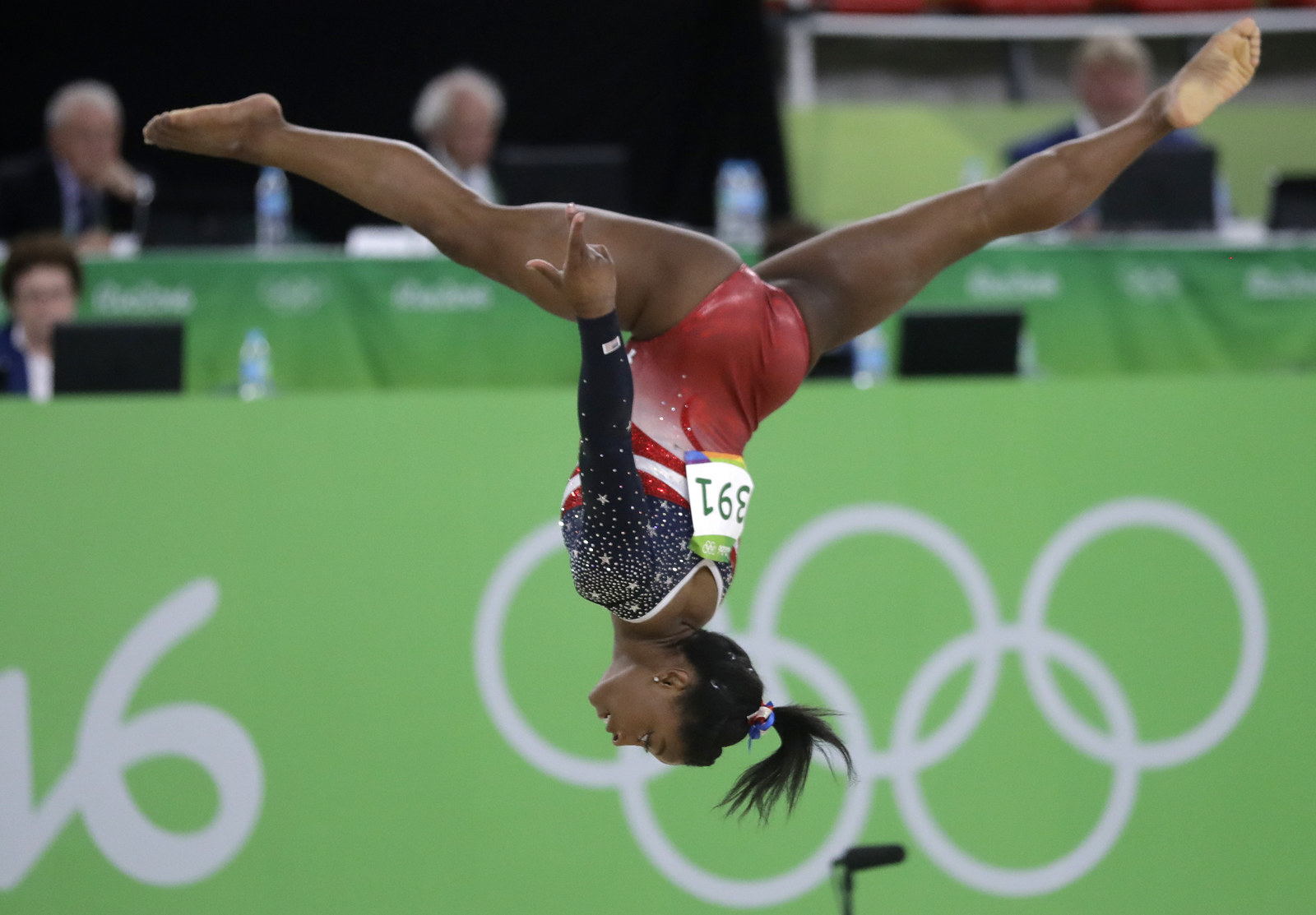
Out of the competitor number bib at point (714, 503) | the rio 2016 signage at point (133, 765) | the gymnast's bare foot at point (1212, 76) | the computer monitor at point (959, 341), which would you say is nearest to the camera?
the competitor number bib at point (714, 503)

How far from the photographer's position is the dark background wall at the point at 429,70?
334 inches

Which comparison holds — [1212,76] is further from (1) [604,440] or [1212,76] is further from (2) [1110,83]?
(2) [1110,83]

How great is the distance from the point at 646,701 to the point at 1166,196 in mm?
4324

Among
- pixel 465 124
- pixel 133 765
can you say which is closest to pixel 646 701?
pixel 133 765

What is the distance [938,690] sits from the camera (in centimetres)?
A: 481

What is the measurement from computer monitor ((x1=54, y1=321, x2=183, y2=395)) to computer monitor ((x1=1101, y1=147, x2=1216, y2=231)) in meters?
4.18

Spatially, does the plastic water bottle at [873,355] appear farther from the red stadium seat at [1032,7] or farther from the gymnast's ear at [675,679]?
the red stadium seat at [1032,7]

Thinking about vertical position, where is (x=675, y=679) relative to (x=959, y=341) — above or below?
below

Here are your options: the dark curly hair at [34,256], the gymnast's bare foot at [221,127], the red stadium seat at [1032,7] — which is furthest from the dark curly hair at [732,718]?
the red stadium seat at [1032,7]

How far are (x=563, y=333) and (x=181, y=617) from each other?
2.03m

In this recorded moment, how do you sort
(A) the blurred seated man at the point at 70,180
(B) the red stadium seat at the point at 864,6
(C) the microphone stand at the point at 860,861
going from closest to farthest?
(C) the microphone stand at the point at 860,861 < (A) the blurred seated man at the point at 70,180 < (B) the red stadium seat at the point at 864,6

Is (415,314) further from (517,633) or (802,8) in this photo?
(802,8)

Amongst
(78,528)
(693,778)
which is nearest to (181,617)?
(78,528)

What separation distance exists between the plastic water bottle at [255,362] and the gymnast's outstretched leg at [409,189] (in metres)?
2.24
